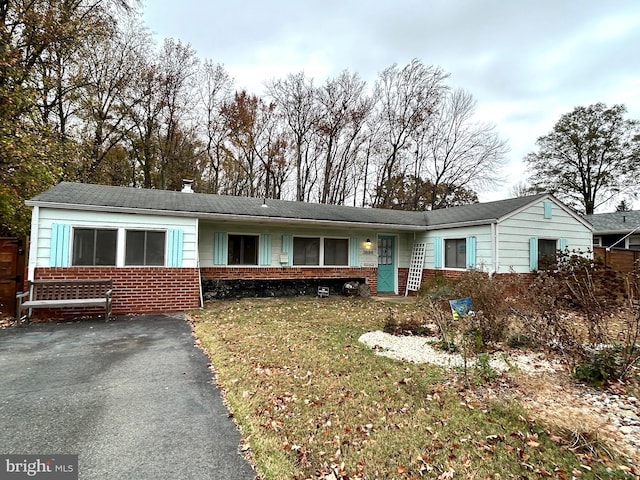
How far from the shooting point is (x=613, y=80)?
12.7 m

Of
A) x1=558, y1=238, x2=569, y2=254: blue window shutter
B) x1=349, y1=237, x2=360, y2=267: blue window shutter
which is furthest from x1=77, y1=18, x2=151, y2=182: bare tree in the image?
x1=558, y1=238, x2=569, y2=254: blue window shutter

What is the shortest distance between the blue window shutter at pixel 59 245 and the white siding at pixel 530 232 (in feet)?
36.5

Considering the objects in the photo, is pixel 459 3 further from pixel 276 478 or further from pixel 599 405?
pixel 276 478

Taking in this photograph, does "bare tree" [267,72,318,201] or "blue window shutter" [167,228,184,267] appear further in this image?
"bare tree" [267,72,318,201]

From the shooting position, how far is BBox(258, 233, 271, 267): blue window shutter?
10555 mm

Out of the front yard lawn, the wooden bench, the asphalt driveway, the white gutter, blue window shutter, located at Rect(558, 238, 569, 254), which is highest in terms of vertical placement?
the white gutter

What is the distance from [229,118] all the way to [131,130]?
5.20 meters

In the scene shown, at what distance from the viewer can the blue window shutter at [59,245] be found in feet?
23.6

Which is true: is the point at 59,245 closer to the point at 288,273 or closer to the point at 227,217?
the point at 227,217

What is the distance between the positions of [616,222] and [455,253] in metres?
12.9

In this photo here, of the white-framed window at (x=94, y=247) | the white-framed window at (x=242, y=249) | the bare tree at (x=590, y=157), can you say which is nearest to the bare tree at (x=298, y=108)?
the white-framed window at (x=242, y=249)

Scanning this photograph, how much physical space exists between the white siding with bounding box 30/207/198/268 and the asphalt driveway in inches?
99.2

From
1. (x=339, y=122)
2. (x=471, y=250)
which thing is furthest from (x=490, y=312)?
(x=339, y=122)

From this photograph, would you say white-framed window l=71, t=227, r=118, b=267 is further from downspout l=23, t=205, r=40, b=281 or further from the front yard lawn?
the front yard lawn
